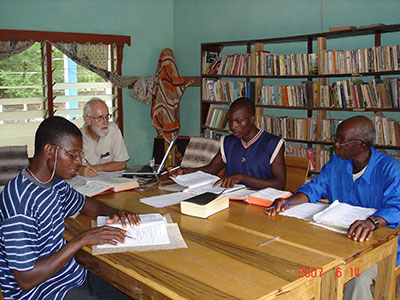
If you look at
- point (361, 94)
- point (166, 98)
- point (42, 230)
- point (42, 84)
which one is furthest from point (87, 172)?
point (166, 98)

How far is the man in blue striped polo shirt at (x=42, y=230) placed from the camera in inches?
59.4

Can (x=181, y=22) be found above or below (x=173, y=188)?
above

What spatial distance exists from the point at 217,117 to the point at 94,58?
1951 millimetres

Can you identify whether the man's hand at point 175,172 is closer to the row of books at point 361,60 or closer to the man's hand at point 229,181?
the man's hand at point 229,181

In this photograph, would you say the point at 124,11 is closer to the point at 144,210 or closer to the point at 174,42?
the point at 174,42

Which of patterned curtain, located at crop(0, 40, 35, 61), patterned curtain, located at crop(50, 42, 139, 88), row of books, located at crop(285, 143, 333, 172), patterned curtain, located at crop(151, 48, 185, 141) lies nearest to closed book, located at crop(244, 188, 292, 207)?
row of books, located at crop(285, 143, 333, 172)

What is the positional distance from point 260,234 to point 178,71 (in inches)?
203

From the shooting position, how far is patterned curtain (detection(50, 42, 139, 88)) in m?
5.75

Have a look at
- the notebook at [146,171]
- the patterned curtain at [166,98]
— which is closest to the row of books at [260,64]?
the patterned curtain at [166,98]

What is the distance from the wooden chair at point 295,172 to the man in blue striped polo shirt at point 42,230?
5.22ft

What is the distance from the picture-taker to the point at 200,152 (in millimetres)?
4152

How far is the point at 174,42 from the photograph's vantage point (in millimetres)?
6832

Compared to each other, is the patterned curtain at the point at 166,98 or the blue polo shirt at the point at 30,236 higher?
the patterned curtain at the point at 166,98

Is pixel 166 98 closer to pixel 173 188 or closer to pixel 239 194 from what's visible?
pixel 173 188
